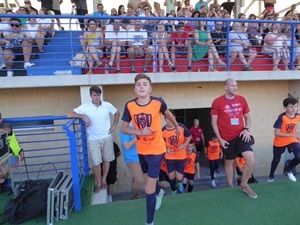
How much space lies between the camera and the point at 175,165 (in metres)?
4.56

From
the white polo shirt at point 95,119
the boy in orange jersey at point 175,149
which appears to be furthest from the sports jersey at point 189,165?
the white polo shirt at point 95,119

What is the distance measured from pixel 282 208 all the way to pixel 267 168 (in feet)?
14.4

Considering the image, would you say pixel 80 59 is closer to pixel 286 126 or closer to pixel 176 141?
pixel 176 141

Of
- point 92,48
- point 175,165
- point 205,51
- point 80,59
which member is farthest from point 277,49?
point 80,59

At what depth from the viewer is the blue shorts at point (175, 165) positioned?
4508mm

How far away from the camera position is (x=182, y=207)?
350cm

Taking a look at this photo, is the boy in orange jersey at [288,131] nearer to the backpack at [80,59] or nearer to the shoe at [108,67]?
the shoe at [108,67]

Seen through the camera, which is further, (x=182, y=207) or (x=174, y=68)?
(x=174, y=68)

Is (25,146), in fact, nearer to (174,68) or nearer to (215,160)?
(174,68)

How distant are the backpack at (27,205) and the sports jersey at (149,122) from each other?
151 centimetres

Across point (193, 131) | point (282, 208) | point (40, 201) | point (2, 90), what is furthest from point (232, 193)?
point (2, 90)

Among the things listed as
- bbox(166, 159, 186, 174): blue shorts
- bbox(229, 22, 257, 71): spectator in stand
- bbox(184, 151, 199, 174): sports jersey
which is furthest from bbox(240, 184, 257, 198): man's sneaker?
bbox(229, 22, 257, 71): spectator in stand

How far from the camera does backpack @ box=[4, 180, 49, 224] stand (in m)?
3.19

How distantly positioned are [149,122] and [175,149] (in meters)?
1.80
